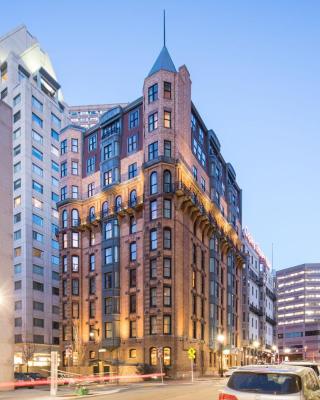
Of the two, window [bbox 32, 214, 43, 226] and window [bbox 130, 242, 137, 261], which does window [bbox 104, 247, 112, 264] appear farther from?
window [bbox 32, 214, 43, 226]

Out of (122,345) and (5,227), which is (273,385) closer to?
(5,227)

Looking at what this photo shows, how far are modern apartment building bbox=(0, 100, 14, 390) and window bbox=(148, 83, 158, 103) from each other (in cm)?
2731

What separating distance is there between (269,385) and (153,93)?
5867cm

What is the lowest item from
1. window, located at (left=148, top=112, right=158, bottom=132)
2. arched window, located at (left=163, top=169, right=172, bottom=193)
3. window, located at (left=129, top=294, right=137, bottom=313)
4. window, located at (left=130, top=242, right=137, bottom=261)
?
window, located at (left=129, top=294, right=137, bottom=313)

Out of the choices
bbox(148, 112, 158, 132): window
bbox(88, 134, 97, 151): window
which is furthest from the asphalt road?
bbox(88, 134, 97, 151): window

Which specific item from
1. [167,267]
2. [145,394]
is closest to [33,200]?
[167,267]

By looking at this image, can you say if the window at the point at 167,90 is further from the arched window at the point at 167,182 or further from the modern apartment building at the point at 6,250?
the modern apartment building at the point at 6,250

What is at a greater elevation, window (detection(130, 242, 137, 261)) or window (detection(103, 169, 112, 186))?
window (detection(103, 169, 112, 186))

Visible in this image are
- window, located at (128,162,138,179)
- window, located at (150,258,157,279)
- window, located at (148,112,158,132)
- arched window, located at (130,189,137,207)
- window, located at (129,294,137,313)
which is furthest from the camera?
window, located at (128,162,138,179)

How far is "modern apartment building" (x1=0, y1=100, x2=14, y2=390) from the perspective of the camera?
3709 cm

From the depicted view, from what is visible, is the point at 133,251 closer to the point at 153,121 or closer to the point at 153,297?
the point at 153,297

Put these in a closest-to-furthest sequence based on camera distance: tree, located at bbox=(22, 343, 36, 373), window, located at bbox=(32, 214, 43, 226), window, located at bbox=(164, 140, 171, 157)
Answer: window, located at bbox=(164, 140, 171, 157) < tree, located at bbox=(22, 343, 36, 373) < window, located at bbox=(32, 214, 43, 226)

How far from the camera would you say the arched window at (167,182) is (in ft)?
207

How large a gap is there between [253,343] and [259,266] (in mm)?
29129
